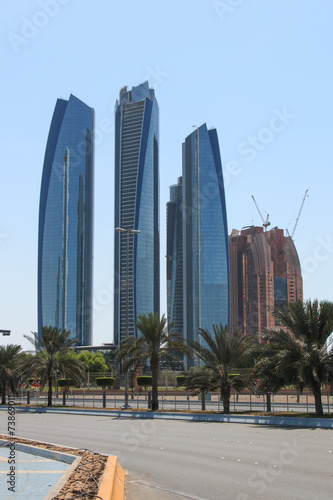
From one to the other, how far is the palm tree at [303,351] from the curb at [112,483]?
1496 cm

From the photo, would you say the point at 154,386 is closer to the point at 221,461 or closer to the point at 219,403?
the point at 219,403

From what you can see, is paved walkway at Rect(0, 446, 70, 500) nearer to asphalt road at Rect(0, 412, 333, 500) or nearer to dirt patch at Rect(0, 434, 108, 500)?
dirt patch at Rect(0, 434, 108, 500)

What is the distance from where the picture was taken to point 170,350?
37.4 meters

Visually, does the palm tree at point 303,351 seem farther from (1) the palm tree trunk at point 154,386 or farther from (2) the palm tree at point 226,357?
(1) the palm tree trunk at point 154,386

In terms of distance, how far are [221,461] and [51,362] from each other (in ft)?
115

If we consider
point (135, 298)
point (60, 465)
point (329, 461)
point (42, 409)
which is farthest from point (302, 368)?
point (135, 298)

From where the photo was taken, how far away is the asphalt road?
9.93 meters

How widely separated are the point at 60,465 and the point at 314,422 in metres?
13.7

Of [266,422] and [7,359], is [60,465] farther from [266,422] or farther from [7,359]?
[7,359]

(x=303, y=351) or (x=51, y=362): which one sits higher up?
(x=303, y=351)

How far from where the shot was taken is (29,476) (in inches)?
415

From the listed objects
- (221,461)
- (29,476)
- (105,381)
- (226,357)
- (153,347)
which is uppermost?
(153,347)

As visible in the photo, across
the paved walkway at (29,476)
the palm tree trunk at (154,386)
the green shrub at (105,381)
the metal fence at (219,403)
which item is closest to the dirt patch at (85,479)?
the paved walkway at (29,476)


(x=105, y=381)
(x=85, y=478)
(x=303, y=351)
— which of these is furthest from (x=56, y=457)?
(x=105, y=381)
